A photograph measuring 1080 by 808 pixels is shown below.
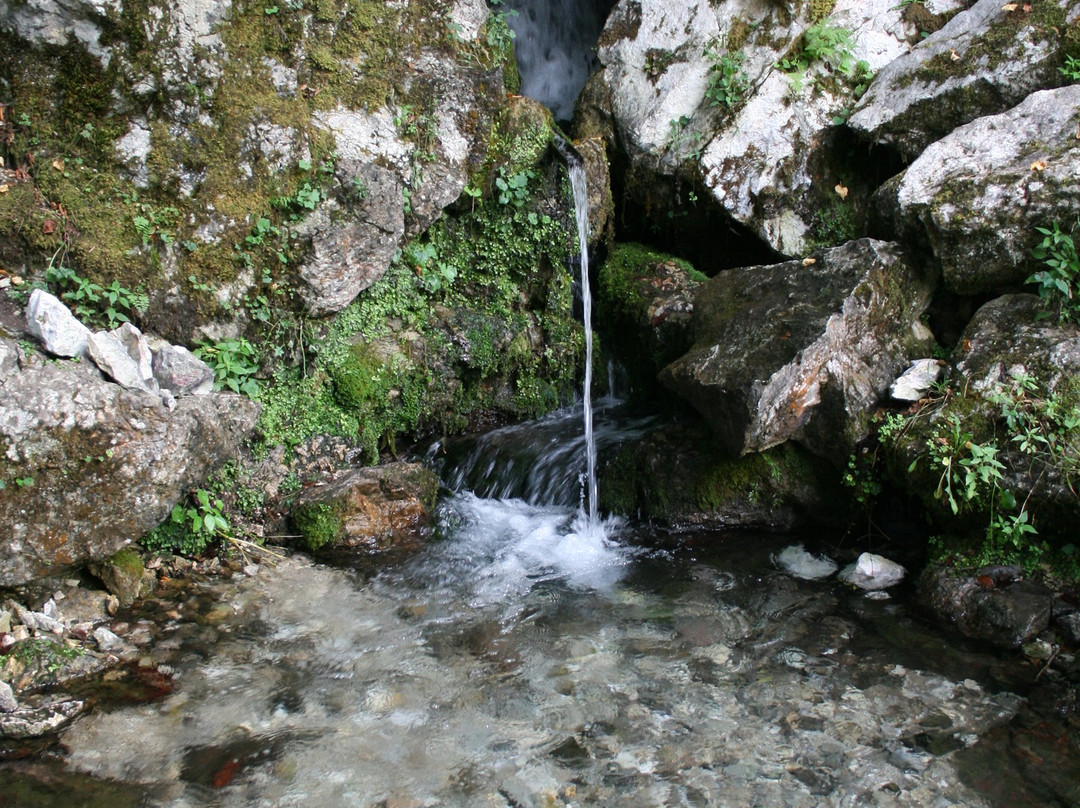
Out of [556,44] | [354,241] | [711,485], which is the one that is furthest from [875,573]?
[556,44]

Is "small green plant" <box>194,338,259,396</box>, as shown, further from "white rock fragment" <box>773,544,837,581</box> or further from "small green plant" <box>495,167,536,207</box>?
"white rock fragment" <box>773,544,837,581</box>

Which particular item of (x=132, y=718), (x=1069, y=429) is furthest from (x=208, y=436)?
(x=1069, y=429)

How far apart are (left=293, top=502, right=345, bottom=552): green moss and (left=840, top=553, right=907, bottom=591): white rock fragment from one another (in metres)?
3.99

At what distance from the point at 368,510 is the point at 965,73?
6325 mm

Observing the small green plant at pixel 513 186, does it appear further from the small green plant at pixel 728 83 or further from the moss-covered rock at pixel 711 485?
the moss-covered rock at pixel 711 485

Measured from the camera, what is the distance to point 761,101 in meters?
7.43

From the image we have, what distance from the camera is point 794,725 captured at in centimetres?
404

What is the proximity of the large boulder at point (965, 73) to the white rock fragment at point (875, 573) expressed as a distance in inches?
144

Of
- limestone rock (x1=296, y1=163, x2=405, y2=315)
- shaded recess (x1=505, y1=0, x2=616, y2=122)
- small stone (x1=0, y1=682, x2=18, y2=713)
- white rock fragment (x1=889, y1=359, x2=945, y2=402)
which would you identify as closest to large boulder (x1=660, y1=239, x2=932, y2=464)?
white rock fragment (x1=889, y1=359, x2=945, y2=402)

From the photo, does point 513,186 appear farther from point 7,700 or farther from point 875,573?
point 7,700

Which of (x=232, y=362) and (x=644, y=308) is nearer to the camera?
(x=232, y=362)

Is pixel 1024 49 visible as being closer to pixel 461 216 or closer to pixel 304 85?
pixel 461 216

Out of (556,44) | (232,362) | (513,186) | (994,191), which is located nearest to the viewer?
(994,191)

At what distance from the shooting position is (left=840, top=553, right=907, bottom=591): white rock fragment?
5436 mm
